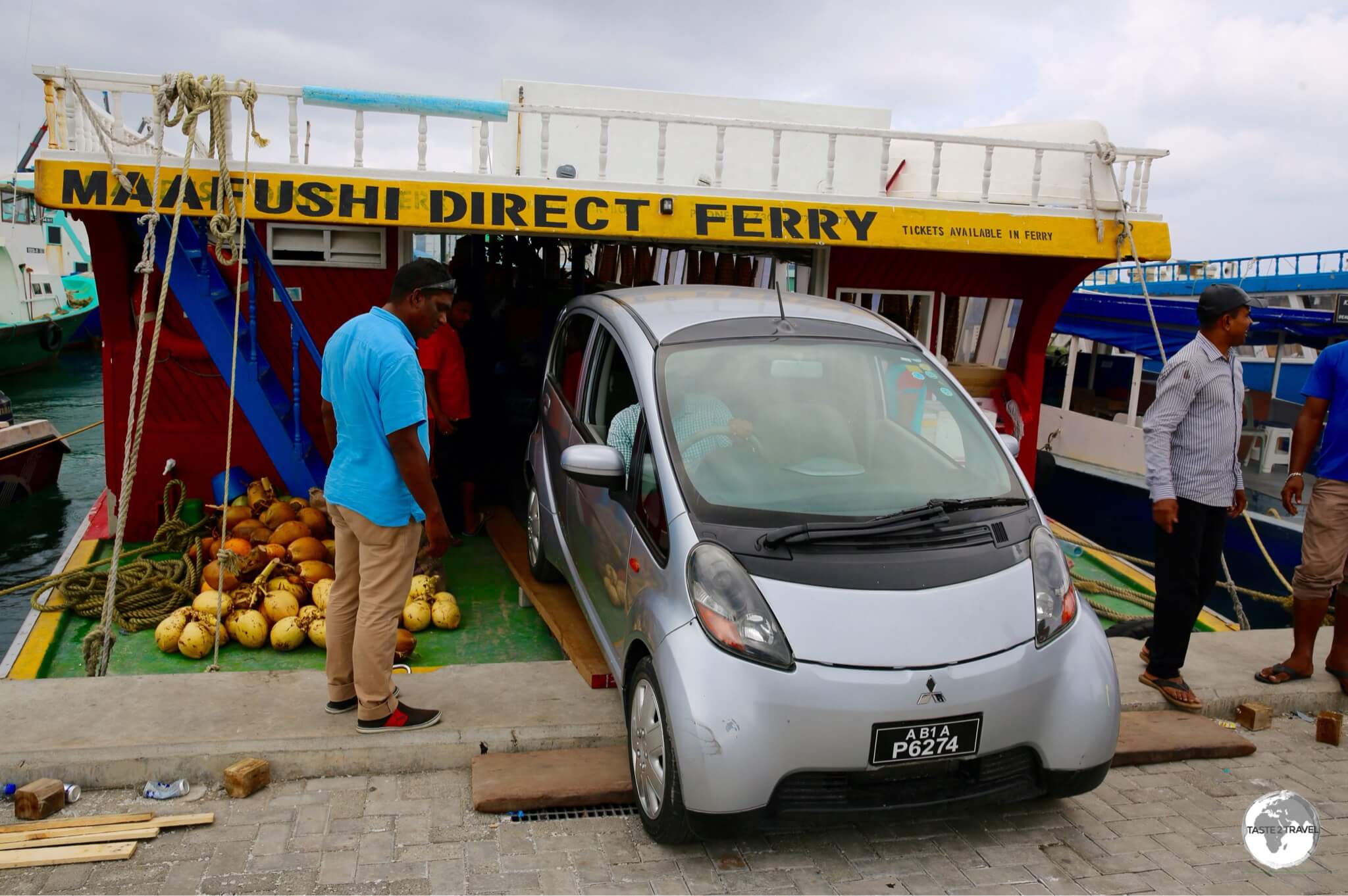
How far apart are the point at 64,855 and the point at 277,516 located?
11.7ft

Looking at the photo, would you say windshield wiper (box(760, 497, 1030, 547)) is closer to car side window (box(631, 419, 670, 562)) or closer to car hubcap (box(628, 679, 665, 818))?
car side window (box(631, 419, 670, 562))

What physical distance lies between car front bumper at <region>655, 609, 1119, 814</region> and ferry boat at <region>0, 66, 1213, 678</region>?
106cm

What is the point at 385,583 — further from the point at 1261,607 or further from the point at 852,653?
the point at 1261,607

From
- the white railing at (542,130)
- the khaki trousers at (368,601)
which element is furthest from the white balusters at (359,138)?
the khaki trousers at (368,601)

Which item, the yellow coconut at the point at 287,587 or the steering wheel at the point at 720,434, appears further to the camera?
the yellow coconut at the point at 287,587

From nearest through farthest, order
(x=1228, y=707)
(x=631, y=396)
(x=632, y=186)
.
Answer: (x=631, y=396), (x=1228, y=707), (x=632, y=186)

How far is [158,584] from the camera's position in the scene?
591 centimetres

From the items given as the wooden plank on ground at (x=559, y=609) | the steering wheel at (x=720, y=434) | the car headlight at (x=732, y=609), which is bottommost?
the wooden plank on ground at (x=559, y=609)

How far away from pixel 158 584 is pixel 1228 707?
6.14 meters

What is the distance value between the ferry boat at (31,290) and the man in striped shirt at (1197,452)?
27.5m

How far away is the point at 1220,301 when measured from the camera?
4.52m

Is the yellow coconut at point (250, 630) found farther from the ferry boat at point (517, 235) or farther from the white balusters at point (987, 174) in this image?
the white balusters at point (987, 174)

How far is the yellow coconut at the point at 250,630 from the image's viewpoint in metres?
5.33

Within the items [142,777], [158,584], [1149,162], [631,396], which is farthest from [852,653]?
[1149,162]
